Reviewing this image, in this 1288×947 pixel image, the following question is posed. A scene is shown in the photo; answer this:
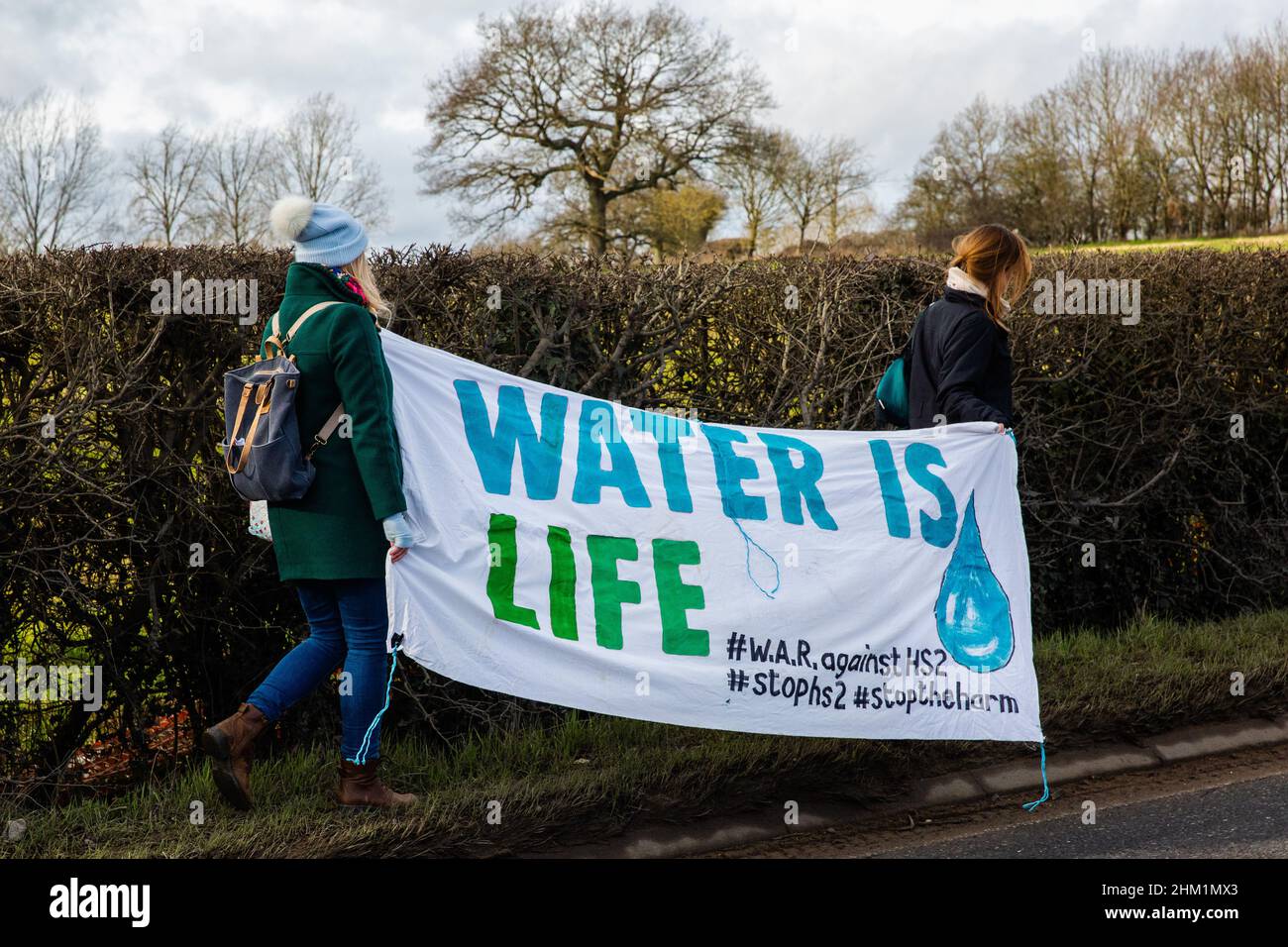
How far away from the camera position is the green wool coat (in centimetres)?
378

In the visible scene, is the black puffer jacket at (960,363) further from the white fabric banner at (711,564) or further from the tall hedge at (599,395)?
the tall hedge at (599,395)

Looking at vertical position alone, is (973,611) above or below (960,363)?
below

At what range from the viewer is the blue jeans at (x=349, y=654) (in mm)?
3924

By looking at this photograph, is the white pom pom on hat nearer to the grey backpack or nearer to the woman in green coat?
the woman in green coat

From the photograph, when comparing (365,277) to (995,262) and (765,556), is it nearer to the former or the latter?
(765,556)

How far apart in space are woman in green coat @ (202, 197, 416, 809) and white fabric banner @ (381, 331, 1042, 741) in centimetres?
21

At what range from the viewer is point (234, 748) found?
3.81m

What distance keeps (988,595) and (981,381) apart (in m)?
0.82

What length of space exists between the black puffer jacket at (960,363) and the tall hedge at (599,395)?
35.3 inches

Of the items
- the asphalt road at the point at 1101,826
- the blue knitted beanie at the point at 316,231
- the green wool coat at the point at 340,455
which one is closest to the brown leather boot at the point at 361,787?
the green wool coat at the point at 340,455

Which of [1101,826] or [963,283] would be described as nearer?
[1101,826]

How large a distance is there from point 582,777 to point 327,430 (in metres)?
1.53

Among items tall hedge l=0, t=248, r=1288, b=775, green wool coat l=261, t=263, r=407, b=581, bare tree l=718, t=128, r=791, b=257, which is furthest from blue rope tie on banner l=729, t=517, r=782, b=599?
bare tree l=718, t=128, r=791, b=257

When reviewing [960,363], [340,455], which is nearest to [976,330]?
[960,363]
